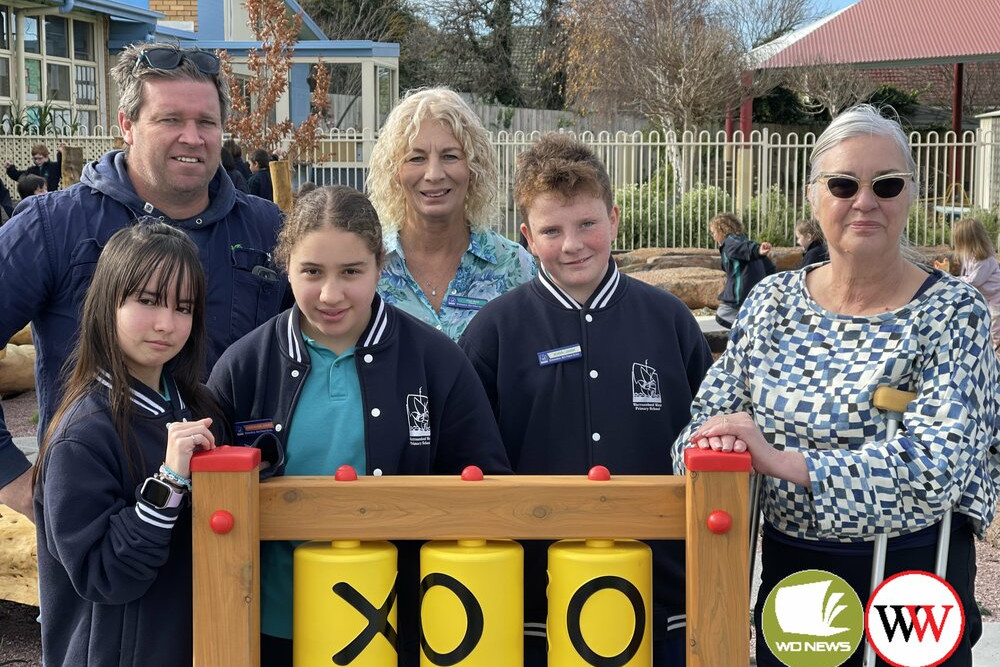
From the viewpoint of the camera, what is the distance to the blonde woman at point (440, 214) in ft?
11.4

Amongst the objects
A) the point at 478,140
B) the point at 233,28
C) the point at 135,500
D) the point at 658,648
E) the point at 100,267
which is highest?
the point at 233,28

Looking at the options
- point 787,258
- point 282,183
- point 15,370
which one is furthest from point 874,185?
point 787,258

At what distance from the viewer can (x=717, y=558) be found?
6.93 ft

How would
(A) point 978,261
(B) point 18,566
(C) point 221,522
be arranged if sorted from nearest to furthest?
(C) point 221,522 < (B) point 18,566 < (A) point 978,261

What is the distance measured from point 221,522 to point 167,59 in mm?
1592

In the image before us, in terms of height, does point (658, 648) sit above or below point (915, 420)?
below

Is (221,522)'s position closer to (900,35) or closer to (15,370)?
(15,370)

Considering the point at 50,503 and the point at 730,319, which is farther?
the point at 730,319

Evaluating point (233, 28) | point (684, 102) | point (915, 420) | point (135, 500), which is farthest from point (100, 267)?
point (233, 28)

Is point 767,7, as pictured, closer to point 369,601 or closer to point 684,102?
point 684,102

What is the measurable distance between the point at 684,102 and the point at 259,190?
1305 centimetres

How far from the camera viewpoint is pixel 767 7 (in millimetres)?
31156

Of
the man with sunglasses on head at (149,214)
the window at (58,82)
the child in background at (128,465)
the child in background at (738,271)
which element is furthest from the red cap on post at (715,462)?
the window at (58,82)

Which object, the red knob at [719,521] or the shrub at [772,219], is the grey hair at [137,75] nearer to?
the red knob at [719,521]
